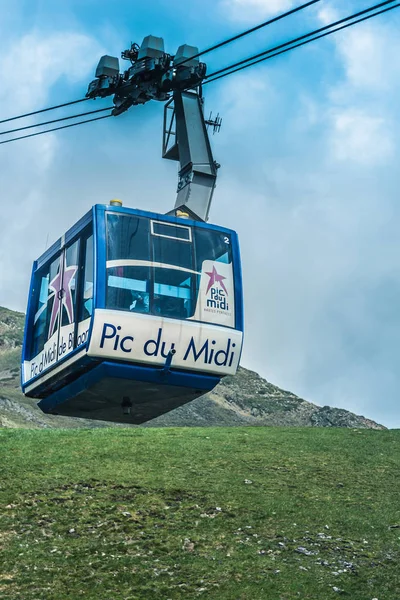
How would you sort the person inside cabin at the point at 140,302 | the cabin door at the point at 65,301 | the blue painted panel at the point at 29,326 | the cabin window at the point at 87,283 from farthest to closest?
the blue painted panel at the point at 29,326 < the cabin door at the point at 65,301 < the cabin window at the point at 87,283 < the person inside cabin at the point at 140,302

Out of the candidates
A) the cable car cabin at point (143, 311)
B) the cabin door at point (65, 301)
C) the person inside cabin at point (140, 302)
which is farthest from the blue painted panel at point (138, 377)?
the person inside cabin at point (140, 302)

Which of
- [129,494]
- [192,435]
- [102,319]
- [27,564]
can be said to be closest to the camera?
[102,319]

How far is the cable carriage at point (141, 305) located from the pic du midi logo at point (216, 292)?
0.02m

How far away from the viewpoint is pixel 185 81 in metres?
18.0

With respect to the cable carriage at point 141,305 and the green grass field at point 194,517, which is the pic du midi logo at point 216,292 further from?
the green grass field at point 194,517

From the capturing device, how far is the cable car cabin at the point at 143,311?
15.7 meters

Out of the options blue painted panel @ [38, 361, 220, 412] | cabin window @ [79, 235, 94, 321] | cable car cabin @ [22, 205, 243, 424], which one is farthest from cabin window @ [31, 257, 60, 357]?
blue painted panel @ [38, 361, 220, 412]

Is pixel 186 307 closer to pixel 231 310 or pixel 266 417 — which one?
pixel 231 310

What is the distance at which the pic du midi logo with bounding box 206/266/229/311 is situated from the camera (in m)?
16.4

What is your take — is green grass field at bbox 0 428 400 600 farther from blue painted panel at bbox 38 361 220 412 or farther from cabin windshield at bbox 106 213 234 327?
cabin windshield at bbox 106 213 234 327

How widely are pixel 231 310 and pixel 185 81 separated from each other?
4.10 metres

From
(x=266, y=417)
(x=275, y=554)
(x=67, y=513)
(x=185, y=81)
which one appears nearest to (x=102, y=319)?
(x=185, y=81)

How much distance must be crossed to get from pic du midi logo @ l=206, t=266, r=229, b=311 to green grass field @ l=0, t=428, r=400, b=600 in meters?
8.85

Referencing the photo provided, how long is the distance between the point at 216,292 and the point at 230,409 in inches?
5719
